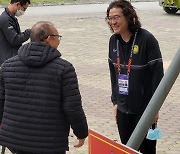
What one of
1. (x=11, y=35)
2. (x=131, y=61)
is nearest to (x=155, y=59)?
(x=131, y=61)

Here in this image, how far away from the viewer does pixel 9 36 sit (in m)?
6.08

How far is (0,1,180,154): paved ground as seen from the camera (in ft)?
23.1

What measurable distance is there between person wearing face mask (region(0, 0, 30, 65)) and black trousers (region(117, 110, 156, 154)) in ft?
6.94

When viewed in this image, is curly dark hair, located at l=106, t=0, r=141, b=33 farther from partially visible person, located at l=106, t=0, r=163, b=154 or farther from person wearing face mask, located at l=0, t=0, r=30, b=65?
person wearing face mask, located at l=0, t=0, r=30, b=65

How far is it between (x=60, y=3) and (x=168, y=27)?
423 inches

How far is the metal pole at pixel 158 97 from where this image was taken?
10.3ft

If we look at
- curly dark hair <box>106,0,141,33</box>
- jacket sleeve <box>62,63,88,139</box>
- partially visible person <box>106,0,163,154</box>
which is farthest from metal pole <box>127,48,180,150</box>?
curly dark hair <box>106,0,141,33</box>

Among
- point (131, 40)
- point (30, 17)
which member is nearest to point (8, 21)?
point (131, 40)

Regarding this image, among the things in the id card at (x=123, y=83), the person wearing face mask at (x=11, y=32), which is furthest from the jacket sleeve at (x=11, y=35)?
the id card at (x=123, y=83)

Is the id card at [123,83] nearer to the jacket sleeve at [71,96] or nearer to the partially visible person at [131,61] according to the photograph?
the partially visible person at [131,61]

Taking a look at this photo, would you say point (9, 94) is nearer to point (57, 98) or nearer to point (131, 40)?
point (57, 98)

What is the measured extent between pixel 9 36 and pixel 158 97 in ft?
10.7

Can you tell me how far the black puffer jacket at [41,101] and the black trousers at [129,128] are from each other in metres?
0.77

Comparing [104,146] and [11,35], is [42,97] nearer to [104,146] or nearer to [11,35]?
[104,146]
